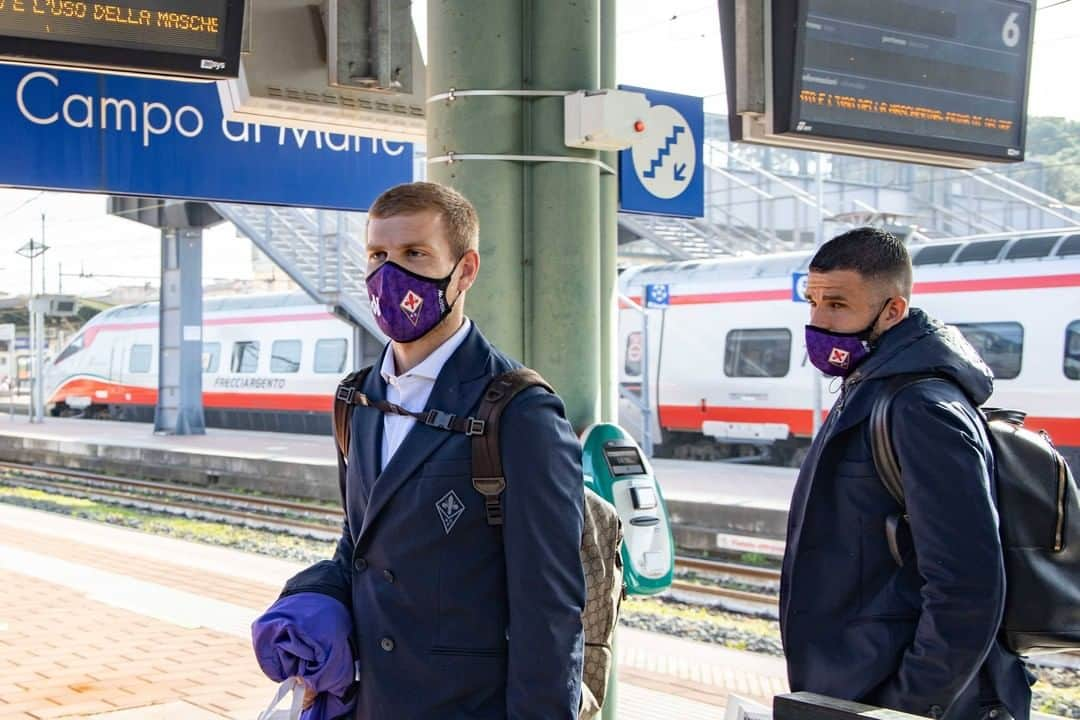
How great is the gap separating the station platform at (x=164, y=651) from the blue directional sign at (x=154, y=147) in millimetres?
2512

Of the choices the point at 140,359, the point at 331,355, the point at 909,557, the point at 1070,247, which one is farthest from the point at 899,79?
the point at 140,359

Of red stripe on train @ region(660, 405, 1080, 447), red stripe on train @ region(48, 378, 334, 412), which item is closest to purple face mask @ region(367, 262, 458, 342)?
red stripe on train @ region(660, 405, 1080, 447)

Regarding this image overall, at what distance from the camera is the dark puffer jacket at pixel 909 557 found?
2.68 m

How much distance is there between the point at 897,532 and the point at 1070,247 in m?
14.5

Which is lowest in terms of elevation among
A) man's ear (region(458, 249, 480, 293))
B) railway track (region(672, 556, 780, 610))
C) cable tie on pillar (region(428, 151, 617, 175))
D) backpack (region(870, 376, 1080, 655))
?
railway track (region(672, 556, 780, 610))

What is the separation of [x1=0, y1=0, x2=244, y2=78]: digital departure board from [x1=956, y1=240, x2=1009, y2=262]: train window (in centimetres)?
1440

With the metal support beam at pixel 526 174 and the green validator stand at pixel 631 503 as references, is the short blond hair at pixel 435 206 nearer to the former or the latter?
the metal support beam at pixel 526 174

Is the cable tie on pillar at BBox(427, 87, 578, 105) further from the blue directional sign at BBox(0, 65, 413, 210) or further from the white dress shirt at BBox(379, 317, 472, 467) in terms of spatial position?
the blue directional sign at BBox(0, 65, 413, 210)

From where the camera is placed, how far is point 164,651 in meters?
7.46

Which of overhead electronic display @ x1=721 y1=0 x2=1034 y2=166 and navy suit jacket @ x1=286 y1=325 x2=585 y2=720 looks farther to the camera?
overhead electronic display @ x1=721 y1=0 x2=1034 y2=166

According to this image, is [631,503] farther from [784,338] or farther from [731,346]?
[731,346]

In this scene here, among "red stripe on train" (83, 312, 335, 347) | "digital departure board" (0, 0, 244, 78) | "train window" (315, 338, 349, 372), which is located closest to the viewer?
"digital departure board" (0, 0, 244, 78)

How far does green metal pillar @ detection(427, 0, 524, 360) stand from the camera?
4.30 meters

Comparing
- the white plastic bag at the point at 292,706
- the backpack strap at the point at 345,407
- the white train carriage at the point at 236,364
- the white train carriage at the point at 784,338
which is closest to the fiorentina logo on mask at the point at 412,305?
the backpack strap at the point at 345,407
